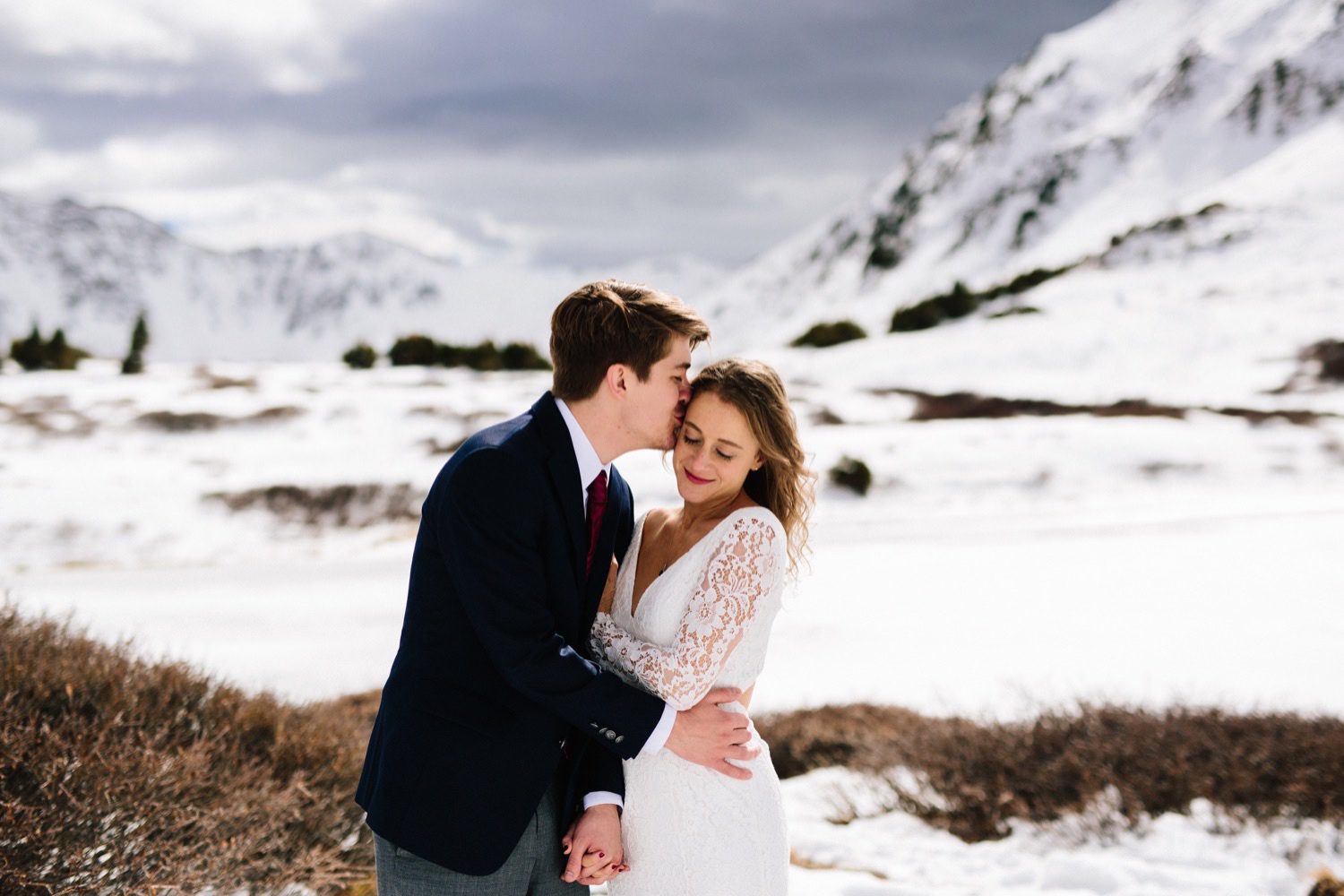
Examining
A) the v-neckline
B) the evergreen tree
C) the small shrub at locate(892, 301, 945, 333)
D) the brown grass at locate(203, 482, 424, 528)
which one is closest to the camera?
the v-neckline

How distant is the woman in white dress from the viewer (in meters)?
3.04

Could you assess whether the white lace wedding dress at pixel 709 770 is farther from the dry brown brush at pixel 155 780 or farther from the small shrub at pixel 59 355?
the small shrub at pixel 59 355

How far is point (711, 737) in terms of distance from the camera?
300cm

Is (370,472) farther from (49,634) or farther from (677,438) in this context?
(677,438)

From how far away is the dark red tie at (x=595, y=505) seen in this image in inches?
121

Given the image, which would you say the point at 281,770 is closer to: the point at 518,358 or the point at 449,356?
the point at 518,358

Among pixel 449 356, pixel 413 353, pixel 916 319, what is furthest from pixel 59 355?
pixel 916 319

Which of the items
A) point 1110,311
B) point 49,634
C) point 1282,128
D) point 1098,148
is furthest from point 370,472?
point 1098,148

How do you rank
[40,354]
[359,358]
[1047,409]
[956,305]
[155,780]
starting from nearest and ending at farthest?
1. [155,780]
2. [1047,409]
3. [40,354]
4. [359,358]
5. [956,305]

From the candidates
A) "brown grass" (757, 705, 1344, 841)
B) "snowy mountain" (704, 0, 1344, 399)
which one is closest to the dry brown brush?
"brown grass" (757, 705, 1344, 841)

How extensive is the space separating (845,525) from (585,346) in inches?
645

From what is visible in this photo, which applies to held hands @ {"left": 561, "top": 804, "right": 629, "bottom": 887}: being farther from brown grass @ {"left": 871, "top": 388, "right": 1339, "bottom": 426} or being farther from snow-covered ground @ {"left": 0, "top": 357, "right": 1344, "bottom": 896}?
brown grass @ {"left": 871, "top": 388, "right": 1339, "bottom": 426}

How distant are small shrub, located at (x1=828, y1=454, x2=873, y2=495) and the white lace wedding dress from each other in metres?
18.0

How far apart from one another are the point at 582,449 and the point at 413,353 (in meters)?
32.3
